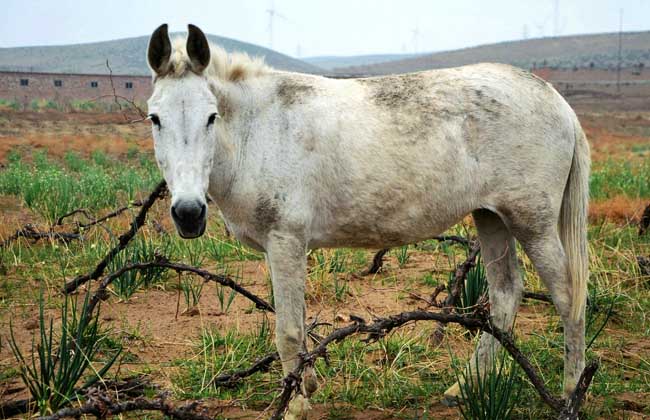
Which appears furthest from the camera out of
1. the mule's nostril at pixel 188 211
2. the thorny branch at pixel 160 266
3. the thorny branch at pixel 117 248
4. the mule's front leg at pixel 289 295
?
the thorny branch at pixel 117 248

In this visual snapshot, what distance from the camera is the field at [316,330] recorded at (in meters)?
4.24

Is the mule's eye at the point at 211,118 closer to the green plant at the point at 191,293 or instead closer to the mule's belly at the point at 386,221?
the mule's belly at the point at 386,221

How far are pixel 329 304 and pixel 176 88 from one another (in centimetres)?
295

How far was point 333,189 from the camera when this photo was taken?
13.2 ft

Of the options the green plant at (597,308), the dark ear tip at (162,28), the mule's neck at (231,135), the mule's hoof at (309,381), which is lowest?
the green plant at (597,308)

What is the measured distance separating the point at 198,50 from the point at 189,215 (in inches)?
38.1

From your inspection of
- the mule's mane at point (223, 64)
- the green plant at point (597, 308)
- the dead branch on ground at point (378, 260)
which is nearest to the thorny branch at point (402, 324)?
the mule's mane at point (223, 64)

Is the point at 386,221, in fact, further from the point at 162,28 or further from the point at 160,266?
the point at 162,28

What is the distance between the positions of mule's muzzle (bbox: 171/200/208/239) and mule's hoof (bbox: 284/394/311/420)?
1.21m

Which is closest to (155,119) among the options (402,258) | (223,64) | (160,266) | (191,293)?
(223,64)

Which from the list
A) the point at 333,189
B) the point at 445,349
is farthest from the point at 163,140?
the point at 445,349

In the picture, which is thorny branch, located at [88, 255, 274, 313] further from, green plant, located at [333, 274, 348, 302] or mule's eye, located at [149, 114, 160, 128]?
green plant, located at [333, 274, 348, 302]

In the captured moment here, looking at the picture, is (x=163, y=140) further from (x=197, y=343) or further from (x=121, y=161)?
(x=121, y=161)

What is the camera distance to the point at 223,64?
403 centimetres
